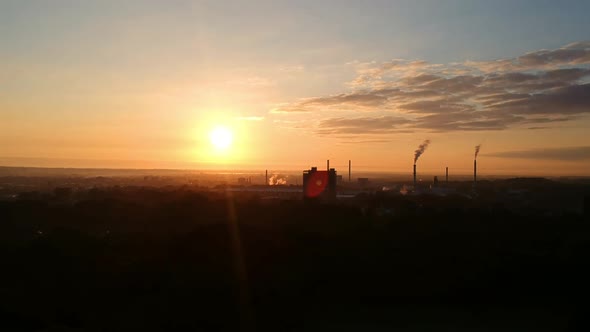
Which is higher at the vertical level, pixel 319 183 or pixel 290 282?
pixel 319 183

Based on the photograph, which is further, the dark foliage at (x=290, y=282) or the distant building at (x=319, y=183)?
the distant building at (x=319, y=183)

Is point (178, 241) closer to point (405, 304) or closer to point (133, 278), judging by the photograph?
point (133, 278)

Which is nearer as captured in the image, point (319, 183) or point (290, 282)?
point (290, 282)

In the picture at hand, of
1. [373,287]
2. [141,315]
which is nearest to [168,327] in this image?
[141,315]

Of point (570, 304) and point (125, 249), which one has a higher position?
point (125, 249)

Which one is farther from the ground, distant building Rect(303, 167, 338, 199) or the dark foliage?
distant building Rect(303, 167, 338, 199)

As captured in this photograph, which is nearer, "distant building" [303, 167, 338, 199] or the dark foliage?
the dark foliage

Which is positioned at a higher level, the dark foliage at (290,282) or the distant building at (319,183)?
the distant building at (319,183)

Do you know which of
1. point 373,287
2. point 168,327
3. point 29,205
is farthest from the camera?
point 29,205
